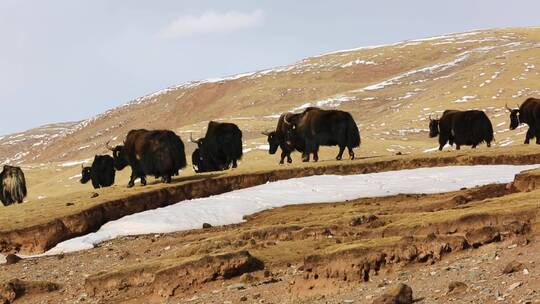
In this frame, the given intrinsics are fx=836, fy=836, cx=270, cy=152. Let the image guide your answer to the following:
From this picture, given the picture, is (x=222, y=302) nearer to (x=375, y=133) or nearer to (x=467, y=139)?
(x=467, y=139)

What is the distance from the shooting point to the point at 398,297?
10852 millimetres

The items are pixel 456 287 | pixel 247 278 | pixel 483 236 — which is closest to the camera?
pixel 456 287

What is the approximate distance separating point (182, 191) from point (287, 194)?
12.5 feet

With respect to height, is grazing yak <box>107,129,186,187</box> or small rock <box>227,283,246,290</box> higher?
grazing yak <box>107,129,186,187</box>

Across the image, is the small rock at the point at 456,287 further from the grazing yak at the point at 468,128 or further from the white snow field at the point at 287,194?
A: the grazing yak at the point at 468,128

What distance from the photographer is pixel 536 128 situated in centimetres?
3825

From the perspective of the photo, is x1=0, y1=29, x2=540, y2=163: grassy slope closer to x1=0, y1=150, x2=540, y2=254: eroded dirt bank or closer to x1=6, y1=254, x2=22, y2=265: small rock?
x1=0, y1=150, x2=540, y2=254: eroded dirt bank

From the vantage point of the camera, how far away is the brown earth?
12297 mm

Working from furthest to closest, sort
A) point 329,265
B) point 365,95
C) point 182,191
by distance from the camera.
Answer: point 365,95, point 182,191, point 329,265

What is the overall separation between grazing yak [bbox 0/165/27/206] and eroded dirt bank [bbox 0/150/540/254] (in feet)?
31.2

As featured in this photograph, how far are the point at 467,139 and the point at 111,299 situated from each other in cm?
2538

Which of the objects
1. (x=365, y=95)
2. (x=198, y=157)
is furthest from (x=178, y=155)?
(x=365, y=95)

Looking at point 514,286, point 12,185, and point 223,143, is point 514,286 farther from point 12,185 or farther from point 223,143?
point 12,185

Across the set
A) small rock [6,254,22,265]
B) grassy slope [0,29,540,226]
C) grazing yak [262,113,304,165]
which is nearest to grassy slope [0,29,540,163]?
grassy slope [0,29,540,226]
